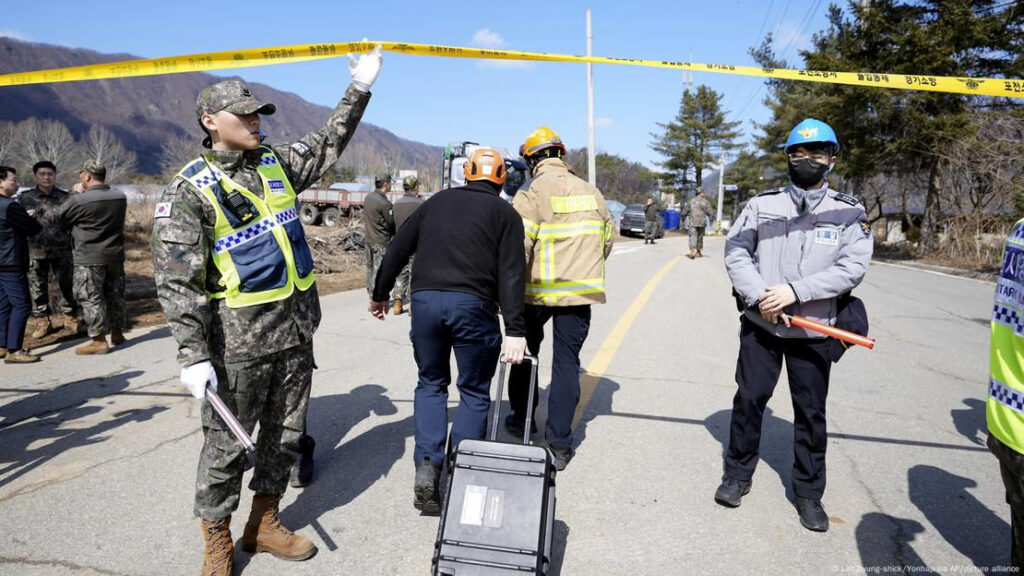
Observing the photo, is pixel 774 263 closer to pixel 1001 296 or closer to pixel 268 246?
pixel 1001 296

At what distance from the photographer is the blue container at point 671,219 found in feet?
131

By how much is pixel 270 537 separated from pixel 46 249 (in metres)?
6.77

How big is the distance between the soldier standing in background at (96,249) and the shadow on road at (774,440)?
627cm

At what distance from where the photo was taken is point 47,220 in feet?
23.8

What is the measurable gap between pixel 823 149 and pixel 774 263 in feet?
2.13

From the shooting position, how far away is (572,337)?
12.5 feet

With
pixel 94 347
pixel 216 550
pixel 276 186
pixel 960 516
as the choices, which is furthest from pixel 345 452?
pixel 94 347

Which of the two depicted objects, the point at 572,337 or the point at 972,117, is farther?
the point at 972,117

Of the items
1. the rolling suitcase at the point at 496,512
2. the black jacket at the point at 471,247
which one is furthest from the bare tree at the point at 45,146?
the rolling suitcase at the point at 496,512

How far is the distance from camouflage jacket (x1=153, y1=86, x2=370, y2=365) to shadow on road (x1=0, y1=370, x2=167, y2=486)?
2167 millimetres

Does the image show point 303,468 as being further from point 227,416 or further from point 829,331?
point 829,331

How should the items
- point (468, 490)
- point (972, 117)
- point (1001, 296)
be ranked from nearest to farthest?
point (1001, 296) < point (468, 490) < point (972, 117)

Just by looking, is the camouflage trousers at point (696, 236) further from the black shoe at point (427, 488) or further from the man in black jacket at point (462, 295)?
the black shoe at point (427, 488)

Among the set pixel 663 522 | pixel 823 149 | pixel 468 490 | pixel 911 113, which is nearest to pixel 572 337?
pixel 663 522
